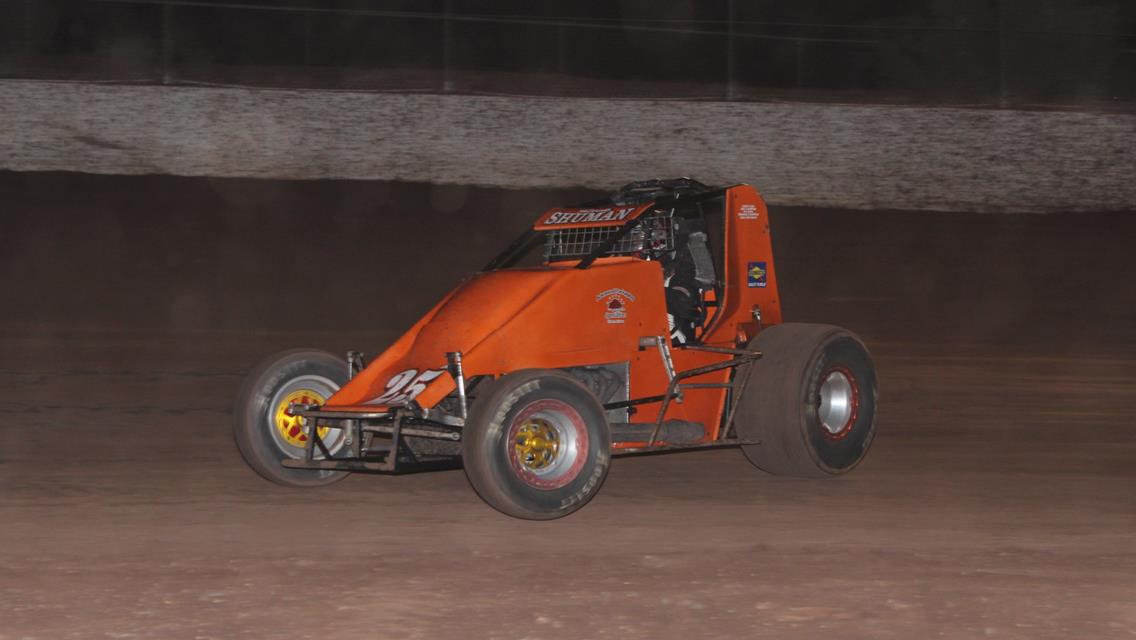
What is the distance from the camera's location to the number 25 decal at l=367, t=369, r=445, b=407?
6.28 meters

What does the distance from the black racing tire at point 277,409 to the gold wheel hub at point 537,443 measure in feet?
4.01

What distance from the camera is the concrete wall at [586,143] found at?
715 inches

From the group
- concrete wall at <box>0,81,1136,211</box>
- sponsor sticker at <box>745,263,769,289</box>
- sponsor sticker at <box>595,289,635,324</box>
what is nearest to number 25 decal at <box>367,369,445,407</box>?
sponsor sticker at <box>595,289,635,324</box>

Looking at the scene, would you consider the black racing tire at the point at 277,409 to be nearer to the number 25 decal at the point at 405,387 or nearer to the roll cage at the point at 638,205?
the number 25 decal at the point at 405,387

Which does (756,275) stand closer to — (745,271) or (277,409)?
(745,271)

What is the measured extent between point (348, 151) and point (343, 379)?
11990 millimetres

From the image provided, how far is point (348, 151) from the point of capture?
736 inches

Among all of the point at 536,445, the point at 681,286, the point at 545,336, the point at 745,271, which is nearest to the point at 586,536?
the point at 536,445

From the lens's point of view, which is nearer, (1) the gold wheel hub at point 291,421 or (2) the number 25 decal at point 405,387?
(2) the number 25 decal at point 405,387

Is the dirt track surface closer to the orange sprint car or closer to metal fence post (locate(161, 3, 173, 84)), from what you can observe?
the orange sprint car

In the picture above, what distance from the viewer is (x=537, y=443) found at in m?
6.17

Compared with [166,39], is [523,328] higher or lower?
lower

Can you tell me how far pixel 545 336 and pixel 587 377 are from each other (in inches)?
17.1

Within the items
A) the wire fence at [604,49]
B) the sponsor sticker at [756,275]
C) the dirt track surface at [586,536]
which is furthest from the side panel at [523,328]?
the wire fence at [604,49]
